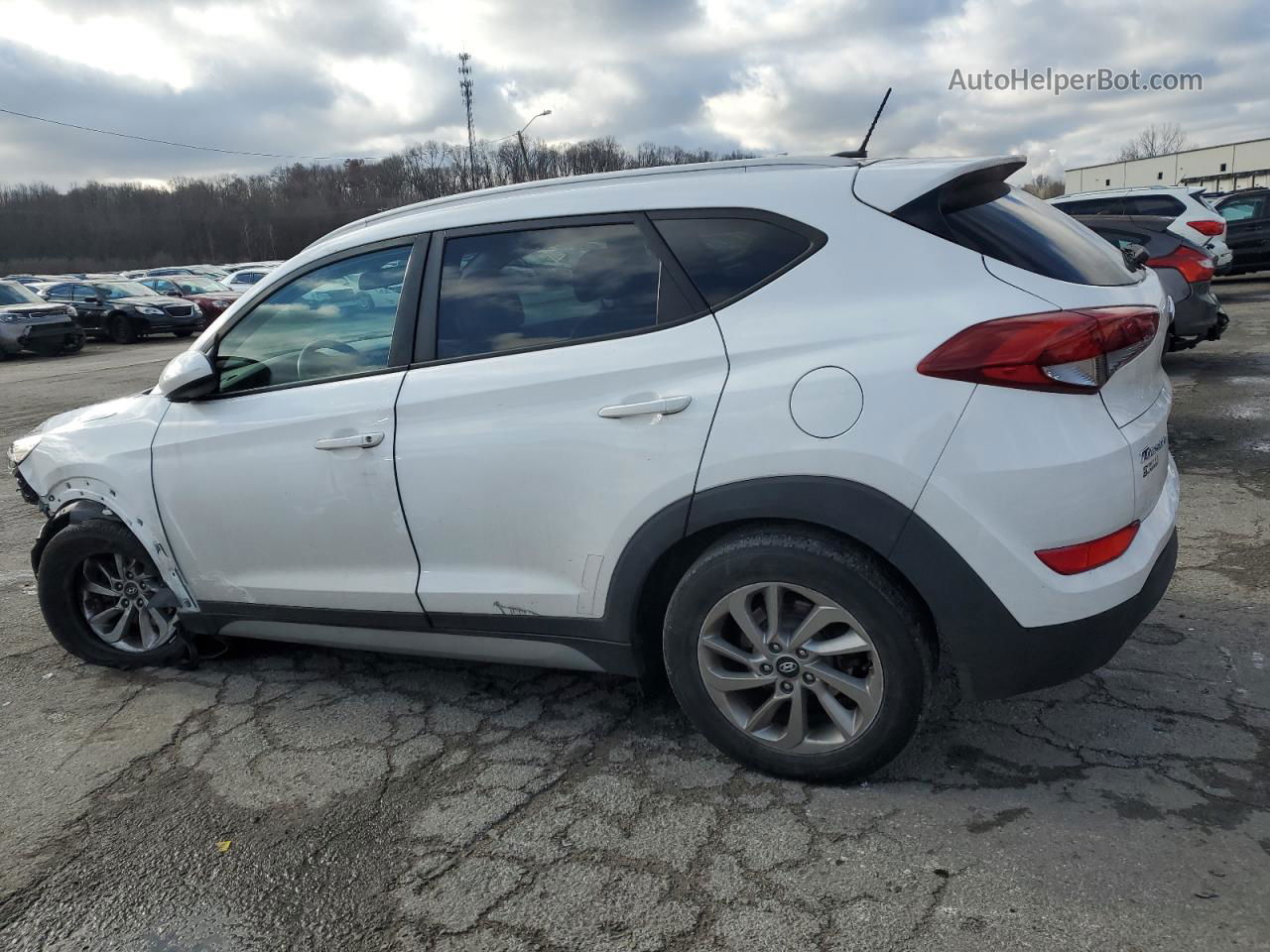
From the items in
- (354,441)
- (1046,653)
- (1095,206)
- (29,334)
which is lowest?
(29,334)

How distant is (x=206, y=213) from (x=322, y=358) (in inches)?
3305

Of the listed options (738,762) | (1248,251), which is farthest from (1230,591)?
(1248,251)

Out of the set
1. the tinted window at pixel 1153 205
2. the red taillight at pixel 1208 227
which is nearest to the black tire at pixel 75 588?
the red taillight at pixel 1208 227

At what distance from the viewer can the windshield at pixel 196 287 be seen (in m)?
27.1

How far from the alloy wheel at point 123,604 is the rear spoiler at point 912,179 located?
3089mm

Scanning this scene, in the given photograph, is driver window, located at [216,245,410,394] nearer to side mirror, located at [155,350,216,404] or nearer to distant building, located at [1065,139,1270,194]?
side mirror, located at [155,350,216,404]

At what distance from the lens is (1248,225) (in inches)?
695

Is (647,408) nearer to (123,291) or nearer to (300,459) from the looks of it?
(300,459)

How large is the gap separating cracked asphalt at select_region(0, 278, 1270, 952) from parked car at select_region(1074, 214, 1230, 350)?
5209 mm

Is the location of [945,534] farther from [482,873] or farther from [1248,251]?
[1248,251]

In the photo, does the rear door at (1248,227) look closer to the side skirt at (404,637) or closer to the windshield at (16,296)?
the side skirt at (404,637)

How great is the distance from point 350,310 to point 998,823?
2607 mm

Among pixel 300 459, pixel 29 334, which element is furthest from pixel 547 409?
pixel 29 334

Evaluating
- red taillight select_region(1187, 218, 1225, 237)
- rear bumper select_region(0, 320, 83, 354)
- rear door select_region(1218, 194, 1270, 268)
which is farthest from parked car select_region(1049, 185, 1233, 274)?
rear bumper select_region(0, 320, 83, 354)
